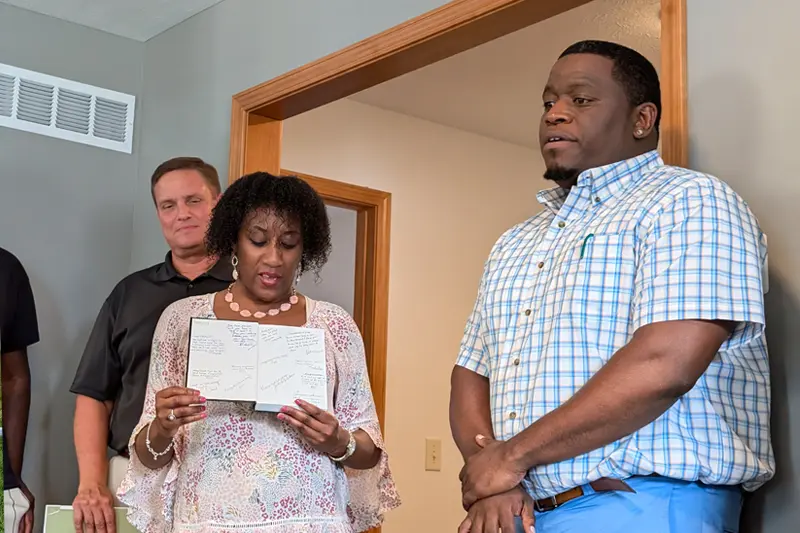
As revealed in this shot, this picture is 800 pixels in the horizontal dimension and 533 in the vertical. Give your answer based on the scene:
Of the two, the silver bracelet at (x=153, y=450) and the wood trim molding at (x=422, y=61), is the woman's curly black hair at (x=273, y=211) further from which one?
the wood trim molding at (x=422, y=61)

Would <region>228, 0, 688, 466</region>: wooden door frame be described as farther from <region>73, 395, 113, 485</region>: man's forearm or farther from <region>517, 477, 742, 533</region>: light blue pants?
<region>73, 395, 113, 485</region>: man's forearm

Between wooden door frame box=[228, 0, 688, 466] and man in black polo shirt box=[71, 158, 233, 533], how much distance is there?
440 millimetres

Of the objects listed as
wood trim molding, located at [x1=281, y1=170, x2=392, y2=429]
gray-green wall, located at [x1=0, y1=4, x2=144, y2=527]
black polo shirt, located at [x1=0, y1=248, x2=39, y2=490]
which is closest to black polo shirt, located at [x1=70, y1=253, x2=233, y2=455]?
black polo shirt, located at [x1=0, y1=248, x2=39, y2=490]

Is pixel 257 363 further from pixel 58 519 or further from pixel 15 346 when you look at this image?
pixel 15 346

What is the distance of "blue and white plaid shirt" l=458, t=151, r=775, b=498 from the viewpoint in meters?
1.42

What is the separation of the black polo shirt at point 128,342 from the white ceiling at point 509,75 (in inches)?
62.9

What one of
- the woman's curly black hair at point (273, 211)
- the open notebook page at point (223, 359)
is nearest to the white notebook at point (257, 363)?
the open notebook page at point (223, 359)

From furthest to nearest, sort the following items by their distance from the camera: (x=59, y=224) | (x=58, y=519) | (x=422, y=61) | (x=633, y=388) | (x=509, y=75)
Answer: (x=509, y=75) → (x=59, y=224) → (x=422, y=61) → (x=58, y=519) → (x=633, y=388)

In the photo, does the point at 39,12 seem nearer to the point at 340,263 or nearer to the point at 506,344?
the point at 340,263

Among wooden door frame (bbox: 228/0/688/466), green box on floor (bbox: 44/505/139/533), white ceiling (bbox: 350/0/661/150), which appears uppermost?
white ceiling (bbox: 350/0/661/150)

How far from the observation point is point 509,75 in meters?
3.89

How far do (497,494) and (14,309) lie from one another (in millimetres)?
1792

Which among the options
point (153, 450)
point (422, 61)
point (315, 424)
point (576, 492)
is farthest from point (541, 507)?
point (422, 61)

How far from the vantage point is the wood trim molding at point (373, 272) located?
13.3 feet
